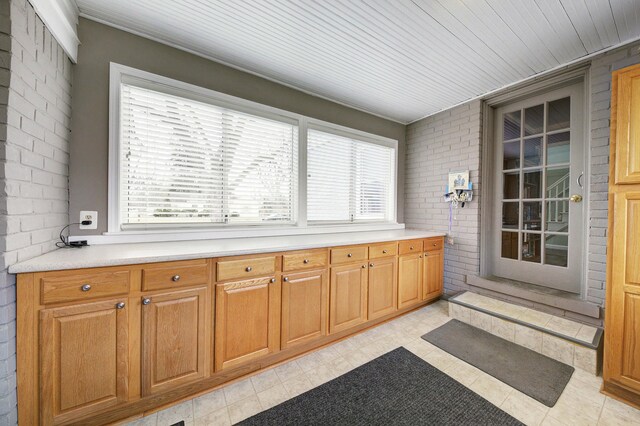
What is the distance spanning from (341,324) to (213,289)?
1251 millimetres

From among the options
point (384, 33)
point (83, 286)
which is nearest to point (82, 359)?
point (83, 286)

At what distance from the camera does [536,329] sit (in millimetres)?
2201

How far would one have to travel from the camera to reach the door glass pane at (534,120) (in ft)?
9.03

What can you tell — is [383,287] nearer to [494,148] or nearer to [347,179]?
[347,179]

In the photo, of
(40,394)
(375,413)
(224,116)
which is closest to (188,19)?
(224,116)

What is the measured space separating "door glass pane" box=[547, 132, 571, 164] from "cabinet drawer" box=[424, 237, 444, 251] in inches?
55.4

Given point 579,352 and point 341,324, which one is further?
point 341,324

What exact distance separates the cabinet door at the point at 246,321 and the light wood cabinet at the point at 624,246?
7.67 feet

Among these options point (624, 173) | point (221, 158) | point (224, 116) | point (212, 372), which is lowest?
point (212, 372)

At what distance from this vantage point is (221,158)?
2.34 metres

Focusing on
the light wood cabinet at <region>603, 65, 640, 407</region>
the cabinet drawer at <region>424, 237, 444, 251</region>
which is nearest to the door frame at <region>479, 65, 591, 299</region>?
the cabinet drawer at <region>424, 237, 444, 251</region>

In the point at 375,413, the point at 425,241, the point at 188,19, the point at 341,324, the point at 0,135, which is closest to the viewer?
the point at 0,135

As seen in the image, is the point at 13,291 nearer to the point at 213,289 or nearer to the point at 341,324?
the point at 213,289

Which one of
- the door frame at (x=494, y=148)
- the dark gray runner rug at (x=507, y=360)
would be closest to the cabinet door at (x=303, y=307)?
the dark gray runner rug at (x=507, y=360)
